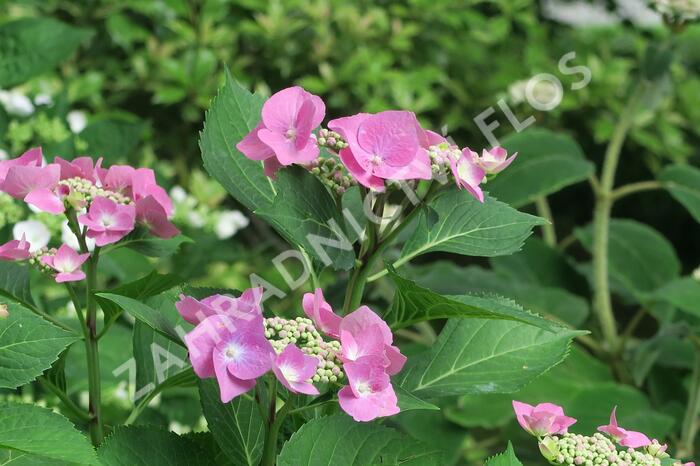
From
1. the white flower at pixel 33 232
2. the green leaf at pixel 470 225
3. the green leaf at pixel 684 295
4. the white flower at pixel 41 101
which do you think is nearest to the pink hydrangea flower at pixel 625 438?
the green leaf at pixel 470 225

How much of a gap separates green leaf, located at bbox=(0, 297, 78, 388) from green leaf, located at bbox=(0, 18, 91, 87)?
59 cm

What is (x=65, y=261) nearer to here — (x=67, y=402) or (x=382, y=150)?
(x=67, y=402)

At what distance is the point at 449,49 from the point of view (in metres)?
2.79

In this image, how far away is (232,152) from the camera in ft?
2.07

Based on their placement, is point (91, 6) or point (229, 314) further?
point (91, 6)

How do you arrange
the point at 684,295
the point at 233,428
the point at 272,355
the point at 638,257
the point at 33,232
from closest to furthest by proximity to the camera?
1. the point at 272,355
2. the point at 233,428
3. the point at 33,232
4. the point at 684,295
5. the point at 638,257

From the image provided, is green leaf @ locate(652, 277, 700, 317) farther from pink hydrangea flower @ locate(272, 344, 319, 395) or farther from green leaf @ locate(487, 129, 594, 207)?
pink hydrangea flower @ locate(272, 344, 319, 395)

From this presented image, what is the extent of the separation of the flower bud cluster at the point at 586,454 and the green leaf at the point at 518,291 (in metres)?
0.97

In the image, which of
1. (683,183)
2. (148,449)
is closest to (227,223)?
(683,183)

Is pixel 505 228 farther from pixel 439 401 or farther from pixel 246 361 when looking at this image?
pixel 439 401

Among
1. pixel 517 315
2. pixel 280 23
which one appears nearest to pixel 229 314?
pixel 517 315

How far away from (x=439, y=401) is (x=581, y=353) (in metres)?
0.33

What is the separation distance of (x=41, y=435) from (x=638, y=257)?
1.42 meters

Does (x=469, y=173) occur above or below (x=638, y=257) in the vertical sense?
above
